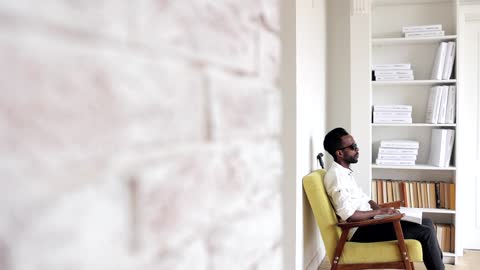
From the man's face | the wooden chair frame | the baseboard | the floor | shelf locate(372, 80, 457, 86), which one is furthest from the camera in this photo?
shelf locate(372, 80, 457, 86)

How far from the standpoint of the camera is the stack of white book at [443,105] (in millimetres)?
4371

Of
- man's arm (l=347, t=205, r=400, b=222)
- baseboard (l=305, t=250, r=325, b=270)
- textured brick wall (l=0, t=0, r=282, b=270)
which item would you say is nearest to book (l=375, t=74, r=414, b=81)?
man's arm (l=347, t=205, r=400, b=222)

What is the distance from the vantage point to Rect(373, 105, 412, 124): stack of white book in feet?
14.8

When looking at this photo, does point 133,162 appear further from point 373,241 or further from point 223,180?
point 373,241

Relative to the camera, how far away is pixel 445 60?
14.5 ft

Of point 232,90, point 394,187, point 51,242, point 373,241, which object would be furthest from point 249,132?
point 394,187

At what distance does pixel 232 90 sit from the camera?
635 mm

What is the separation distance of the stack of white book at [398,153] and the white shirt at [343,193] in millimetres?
863

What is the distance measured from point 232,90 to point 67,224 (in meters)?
0.30

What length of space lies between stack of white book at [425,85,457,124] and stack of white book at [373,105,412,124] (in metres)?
0.20

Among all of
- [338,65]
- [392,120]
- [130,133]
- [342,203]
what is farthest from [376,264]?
[130,133]

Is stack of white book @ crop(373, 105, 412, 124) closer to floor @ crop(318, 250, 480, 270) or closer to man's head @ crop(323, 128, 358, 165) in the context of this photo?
man's head @ crop(323, 128, 358, 165)

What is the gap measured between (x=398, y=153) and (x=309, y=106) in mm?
1124

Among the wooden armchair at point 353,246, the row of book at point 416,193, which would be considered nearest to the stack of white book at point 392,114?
the row of book at point 416,193
